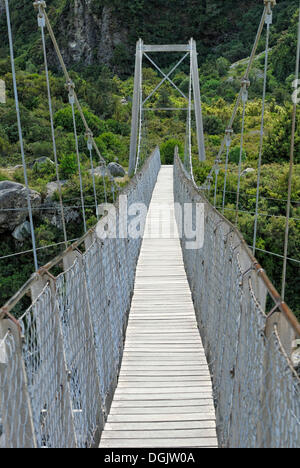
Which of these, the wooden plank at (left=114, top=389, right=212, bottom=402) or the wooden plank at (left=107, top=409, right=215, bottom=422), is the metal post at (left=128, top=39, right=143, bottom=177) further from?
the wooden plank at (left=107, top=409, right=215, bottom=422)

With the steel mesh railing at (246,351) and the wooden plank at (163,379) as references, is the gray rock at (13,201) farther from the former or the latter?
the steel mesh railing at (246,351)

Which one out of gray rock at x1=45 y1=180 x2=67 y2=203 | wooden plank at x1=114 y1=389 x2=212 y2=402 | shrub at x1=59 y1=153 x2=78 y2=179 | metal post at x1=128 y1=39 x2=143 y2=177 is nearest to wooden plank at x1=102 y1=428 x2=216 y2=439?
wooden plank at x1=114 y1=389 x2=212 y2=402

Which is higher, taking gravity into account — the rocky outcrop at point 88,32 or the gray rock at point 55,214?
the rocky outcrop at point 88,32

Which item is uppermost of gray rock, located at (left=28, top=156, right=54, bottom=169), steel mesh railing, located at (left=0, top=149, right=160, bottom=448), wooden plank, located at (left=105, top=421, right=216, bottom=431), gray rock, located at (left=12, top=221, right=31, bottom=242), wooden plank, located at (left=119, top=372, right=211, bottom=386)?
steel mesh railing, located at (left=0, top=149, right=160, bottom=448)

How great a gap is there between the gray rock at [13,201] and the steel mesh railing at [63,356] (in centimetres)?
1083

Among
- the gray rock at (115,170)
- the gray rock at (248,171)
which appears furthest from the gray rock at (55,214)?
the gray rock at (248,171)

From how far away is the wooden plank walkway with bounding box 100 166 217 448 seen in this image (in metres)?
1.93

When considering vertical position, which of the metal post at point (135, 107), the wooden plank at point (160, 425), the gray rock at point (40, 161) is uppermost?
the metal post at point (135, 107)

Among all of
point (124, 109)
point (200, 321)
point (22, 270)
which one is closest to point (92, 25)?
point (124, 109)

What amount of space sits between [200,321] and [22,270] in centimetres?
1068

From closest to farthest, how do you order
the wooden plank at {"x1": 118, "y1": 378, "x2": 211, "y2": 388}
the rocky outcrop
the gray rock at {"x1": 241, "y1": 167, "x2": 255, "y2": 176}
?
the wooden plank at {"x1": 118, "y1": 378, "x2": 211, "y2": 388} < the gray rock at {"x1": 241, "y1": 167, "x2": 255, "y2": 176} < the rocky outcrop

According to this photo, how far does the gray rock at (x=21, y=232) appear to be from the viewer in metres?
13.7

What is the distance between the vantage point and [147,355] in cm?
269
